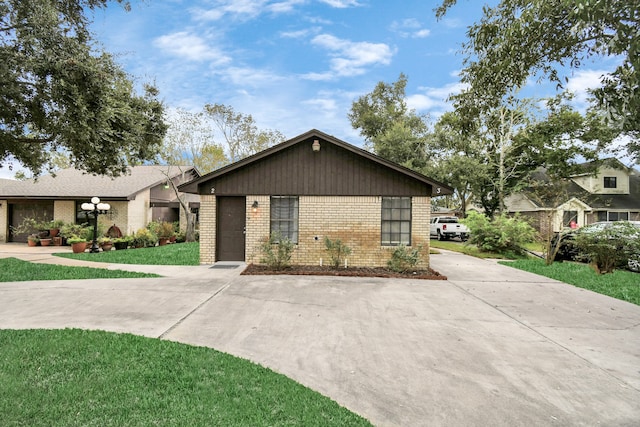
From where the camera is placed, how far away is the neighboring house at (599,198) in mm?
27219

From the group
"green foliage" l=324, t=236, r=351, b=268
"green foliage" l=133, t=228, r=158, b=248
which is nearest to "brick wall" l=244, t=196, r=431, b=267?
"green foliage" l=324, t=236, r=351, b=268

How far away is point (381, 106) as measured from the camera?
36.0 meters

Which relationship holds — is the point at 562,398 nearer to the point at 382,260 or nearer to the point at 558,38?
the point at 558,38

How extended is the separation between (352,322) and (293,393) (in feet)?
8.02

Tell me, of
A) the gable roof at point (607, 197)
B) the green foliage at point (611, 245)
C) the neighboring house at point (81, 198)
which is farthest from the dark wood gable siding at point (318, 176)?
the gable roof at point (607, 197)

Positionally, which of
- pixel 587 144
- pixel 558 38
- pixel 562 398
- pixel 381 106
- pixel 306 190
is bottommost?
pixel 562 398

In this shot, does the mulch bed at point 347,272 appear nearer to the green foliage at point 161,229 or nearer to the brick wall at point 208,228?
the brick wall at point 208,228

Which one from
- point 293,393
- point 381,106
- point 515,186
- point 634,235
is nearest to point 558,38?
point 293,393

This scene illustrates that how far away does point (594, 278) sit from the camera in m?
9.70

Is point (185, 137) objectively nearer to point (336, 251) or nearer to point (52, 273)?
point (52, 273)

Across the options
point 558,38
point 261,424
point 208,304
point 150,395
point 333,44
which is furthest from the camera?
point 333,44

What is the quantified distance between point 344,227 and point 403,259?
2041mm

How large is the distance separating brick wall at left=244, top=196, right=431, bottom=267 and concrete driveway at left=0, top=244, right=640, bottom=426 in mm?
1852

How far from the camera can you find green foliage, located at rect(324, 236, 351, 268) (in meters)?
10.4
